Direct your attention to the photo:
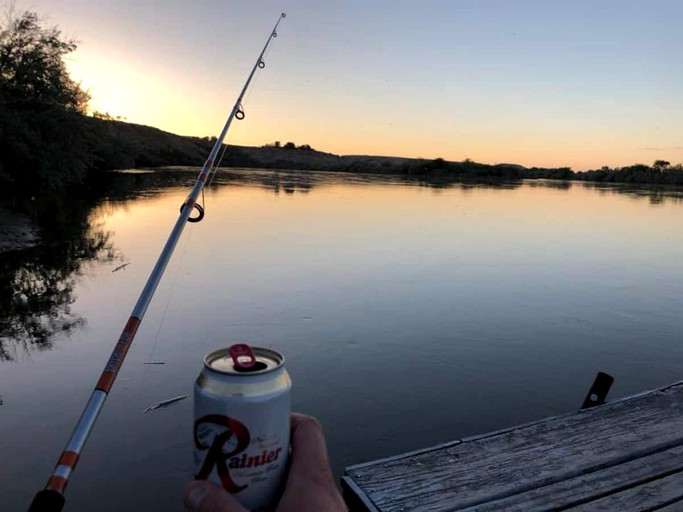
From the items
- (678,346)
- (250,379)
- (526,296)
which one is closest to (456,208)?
(526,296)

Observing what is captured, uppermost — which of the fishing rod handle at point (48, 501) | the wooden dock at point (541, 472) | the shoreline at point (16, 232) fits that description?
the fishing rod handle at point (48, 501)

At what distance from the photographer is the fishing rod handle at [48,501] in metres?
1.25

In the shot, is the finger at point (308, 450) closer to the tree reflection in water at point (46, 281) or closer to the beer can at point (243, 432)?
the beer can at point (243, 432)

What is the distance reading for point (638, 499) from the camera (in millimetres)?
3330

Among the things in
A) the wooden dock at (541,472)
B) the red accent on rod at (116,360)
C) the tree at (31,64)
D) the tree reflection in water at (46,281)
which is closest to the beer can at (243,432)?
the red accent on rod at (116,360)

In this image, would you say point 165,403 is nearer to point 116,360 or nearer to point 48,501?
point 116,360

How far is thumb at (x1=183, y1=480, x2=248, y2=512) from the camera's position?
3.99ft

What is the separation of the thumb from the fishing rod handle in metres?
0.30

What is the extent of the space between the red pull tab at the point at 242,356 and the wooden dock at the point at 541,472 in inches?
91.3

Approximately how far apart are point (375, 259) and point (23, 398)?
30.7 feet

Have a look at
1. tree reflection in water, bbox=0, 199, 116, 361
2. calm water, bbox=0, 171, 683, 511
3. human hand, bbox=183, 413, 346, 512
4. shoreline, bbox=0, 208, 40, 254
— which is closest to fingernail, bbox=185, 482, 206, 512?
human hand, bbox=183, 413, 346, 512

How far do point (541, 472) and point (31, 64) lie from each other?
2903cm

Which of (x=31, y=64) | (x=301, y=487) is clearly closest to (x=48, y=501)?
(x=301, y=487)

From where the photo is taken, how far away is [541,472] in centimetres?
363
